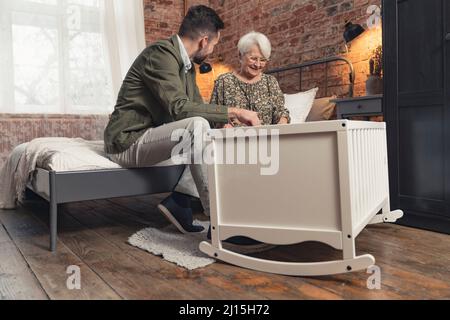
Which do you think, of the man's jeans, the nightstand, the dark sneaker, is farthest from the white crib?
the nightstand

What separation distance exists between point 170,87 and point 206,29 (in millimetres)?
402

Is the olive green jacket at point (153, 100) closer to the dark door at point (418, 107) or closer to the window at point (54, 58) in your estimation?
the dark door at point (418, 107)

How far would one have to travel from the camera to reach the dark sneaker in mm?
1918

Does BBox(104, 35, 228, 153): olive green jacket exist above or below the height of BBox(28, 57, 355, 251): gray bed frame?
above

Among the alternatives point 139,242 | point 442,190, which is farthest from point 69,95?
point 442,190

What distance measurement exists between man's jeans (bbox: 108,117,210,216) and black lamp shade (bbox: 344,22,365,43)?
5.46 feet

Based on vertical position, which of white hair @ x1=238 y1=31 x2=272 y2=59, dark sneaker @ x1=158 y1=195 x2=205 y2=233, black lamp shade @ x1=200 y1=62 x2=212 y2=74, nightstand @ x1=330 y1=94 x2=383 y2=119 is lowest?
dark sneaker @ x1=158 y1=195 x2=205 y2=233

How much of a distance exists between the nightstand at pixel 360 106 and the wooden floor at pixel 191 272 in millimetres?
717

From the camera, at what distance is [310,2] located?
3.35 meters

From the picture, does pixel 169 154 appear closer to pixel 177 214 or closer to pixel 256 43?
pixel 177 214

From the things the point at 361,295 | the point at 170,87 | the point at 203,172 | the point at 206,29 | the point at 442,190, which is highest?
the point at 206,29

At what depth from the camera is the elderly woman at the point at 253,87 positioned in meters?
2.25

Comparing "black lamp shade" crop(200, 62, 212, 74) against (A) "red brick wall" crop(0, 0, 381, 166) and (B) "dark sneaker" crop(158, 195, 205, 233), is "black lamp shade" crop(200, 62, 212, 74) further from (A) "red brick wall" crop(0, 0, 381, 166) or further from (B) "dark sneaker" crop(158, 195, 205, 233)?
(B) "dark sneaker" crop(158, 195, 205, 233)

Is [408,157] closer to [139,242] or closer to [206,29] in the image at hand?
[206,29]
